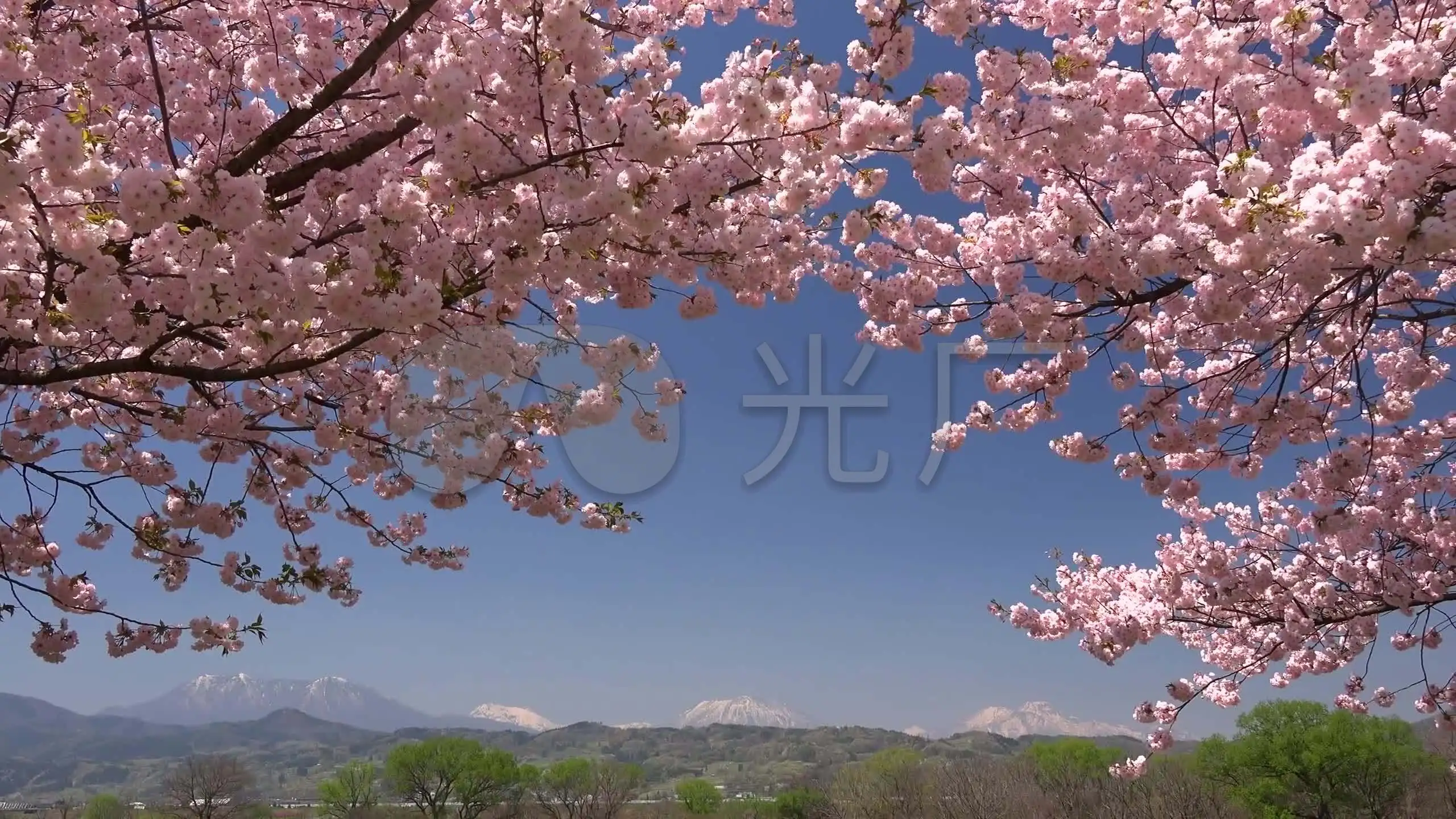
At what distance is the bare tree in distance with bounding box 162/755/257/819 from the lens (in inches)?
1772

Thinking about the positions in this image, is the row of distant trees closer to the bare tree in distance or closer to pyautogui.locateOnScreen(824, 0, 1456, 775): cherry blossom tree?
the bare tree in distance

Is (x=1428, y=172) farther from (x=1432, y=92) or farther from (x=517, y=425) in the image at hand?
(x=517, y=425)

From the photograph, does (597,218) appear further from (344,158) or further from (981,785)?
(981,785)

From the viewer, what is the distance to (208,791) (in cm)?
4516

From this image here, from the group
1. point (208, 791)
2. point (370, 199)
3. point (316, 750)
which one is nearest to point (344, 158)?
point (370, 199)

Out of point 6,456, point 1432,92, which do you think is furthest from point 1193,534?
point 6,456

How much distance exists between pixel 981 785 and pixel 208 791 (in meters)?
39.8

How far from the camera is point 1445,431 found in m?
6.54

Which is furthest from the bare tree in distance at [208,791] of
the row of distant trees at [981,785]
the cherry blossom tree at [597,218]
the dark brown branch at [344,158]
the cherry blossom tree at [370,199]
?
the dark brown branch at [344,158]

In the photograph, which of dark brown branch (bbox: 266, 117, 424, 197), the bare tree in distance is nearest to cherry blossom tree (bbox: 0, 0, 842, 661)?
dark brown branch (bbox: 266, 117, 424, 197)

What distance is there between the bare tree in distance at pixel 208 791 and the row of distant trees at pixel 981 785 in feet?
0.32

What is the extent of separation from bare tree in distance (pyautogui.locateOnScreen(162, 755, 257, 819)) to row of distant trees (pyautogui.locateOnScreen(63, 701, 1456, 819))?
10 cm

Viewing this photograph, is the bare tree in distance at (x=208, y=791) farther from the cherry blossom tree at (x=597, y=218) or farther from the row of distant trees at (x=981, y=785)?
the cherry blossom tree at (x=597, y=218)

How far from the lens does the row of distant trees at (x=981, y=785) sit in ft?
99.3
